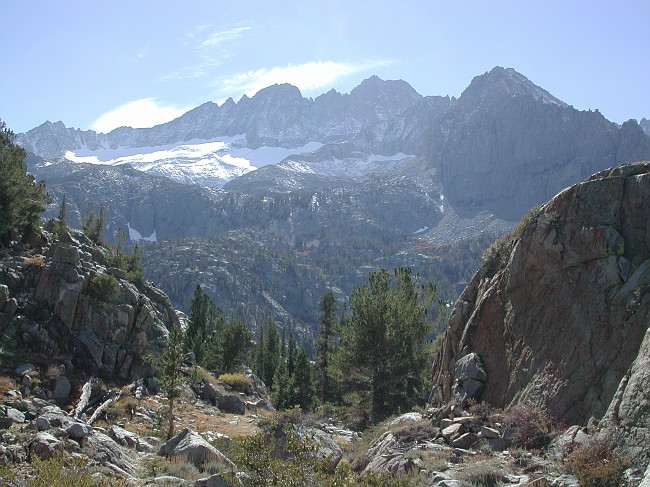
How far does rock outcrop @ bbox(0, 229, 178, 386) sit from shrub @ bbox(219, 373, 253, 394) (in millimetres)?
9137

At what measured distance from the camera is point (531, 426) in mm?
15641

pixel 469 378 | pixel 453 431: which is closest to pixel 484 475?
pixel 453 431

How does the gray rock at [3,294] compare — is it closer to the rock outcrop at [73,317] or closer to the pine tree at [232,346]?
the rock outcrop at [73,317]

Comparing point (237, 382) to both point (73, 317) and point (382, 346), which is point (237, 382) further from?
point (382, 346)

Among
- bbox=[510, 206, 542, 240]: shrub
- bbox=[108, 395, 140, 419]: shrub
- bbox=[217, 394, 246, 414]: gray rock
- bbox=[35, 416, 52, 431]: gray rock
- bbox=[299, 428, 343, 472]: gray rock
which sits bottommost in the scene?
bbox=[217, 394, 246, 414]: gray rock

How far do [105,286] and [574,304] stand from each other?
29.3m

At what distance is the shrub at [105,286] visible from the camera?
1467 inches

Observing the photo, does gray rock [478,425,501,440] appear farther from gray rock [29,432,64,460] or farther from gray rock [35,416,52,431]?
gray rock [35,416,52,431]

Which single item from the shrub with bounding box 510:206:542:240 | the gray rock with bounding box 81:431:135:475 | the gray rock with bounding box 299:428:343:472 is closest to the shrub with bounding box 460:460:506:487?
the gray rock with bounding box 299:428:343:472

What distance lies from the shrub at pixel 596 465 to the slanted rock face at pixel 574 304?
1.62 metres

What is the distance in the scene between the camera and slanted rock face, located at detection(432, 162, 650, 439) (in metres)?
15.7

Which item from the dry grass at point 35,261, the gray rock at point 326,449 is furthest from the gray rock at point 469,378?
the dry grass at point 35,261

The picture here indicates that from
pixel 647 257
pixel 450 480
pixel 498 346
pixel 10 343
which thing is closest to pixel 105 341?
pixel 10 343

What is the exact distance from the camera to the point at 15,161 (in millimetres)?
41188
